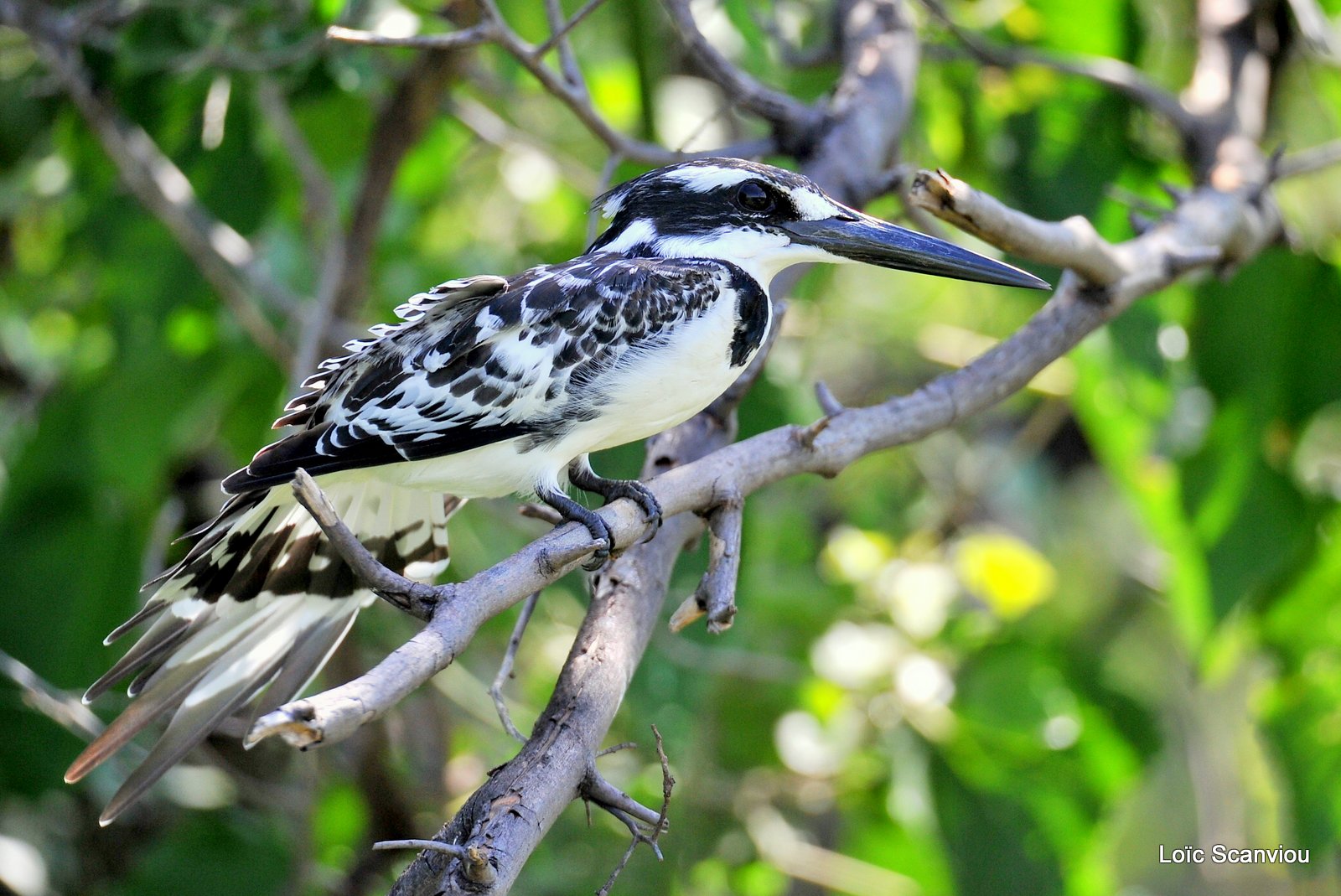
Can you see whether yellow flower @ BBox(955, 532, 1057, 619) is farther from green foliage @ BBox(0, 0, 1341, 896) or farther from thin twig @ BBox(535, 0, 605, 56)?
thin twig @ BBox(535, 0, 605, 56)

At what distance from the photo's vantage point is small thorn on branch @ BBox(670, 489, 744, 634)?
5.39 ft

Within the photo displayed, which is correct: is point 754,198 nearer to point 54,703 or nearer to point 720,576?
point 720,576

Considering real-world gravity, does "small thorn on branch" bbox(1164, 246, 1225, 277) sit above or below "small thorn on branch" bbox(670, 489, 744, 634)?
below

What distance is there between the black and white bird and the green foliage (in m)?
0.70

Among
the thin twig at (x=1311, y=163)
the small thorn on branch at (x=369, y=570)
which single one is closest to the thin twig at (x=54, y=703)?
the small thorn on branch at (x=369, y=570)

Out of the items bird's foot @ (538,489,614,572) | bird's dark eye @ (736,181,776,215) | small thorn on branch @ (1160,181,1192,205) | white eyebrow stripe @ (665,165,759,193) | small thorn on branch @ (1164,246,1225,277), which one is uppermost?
white eyebrow stripe @ (665,165,759,193)

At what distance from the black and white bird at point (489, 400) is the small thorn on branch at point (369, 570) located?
1.40 ft

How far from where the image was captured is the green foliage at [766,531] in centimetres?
302

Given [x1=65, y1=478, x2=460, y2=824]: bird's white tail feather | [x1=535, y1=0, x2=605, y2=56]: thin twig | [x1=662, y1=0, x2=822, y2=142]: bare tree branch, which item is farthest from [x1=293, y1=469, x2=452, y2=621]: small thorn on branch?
[x1=662, y1=0, x2=822, y2=142]: bare tree branch

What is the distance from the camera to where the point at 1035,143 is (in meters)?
3.16

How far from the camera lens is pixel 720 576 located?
1688 mm

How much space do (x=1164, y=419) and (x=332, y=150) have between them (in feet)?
7.66

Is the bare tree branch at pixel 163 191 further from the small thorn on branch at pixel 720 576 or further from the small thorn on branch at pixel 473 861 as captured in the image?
the small thorn on branch at pixel 473 861

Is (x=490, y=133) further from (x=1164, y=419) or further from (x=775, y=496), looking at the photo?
(x=1164, y=419)
